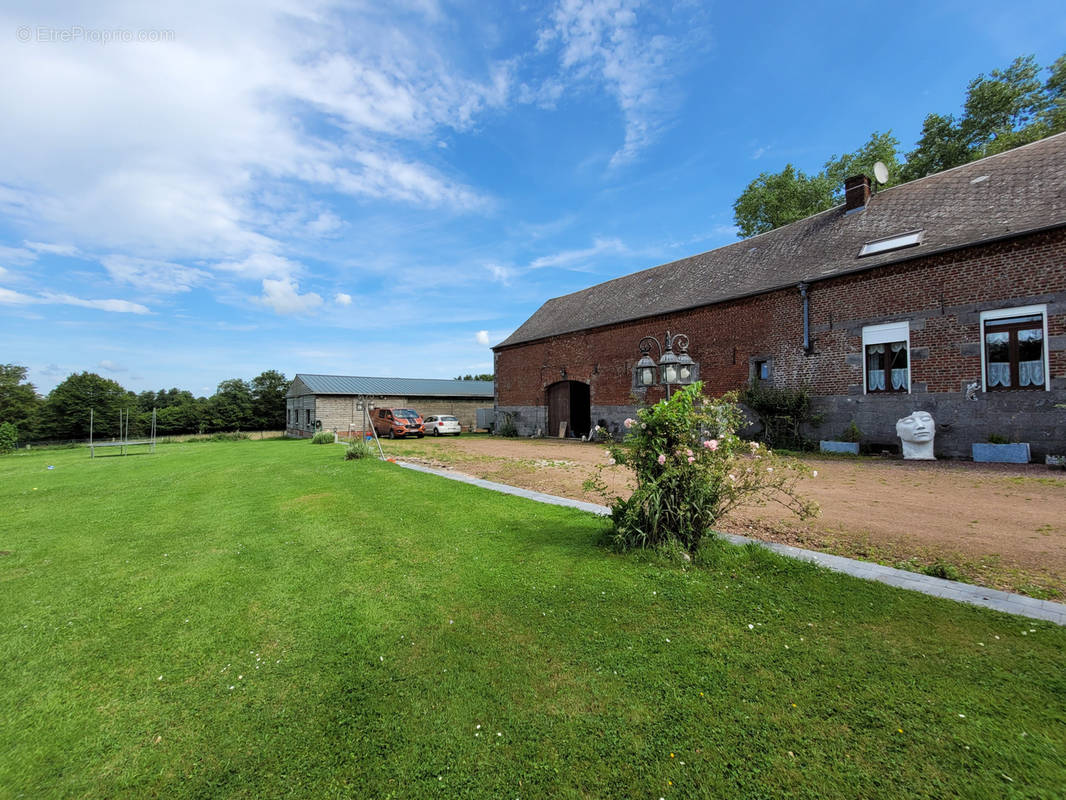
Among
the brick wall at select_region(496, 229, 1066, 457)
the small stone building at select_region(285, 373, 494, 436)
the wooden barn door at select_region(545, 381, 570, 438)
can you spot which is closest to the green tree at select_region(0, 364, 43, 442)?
the small stone building at select_region(285, 373, 494, 436)

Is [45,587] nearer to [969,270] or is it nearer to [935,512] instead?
[935,512]

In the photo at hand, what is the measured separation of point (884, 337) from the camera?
11164 mm

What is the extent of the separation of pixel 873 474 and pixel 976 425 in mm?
3361

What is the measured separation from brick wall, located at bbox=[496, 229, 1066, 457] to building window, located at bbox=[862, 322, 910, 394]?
5.8 inches

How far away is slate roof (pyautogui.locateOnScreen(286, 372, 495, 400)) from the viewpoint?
2937 cm

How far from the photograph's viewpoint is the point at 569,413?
2170 centimetres

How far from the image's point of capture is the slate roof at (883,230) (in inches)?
392

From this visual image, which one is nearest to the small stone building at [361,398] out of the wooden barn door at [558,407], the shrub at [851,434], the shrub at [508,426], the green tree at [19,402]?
the shrub at [508,426]

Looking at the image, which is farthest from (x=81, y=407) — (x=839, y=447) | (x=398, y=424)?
(x=839, y=447)

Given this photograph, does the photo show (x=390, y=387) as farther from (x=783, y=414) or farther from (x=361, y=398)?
(x=783, y=414)

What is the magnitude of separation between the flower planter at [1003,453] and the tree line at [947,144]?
10326mm

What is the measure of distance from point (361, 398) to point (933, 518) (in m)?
25.4

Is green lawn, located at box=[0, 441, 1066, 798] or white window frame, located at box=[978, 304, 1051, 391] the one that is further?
white window frame, located at box=[978, 304, 1051, 391]

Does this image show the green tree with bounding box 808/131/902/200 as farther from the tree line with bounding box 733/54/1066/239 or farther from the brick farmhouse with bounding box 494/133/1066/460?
the brick farmhouse with bounding box 494/133/1066/460
